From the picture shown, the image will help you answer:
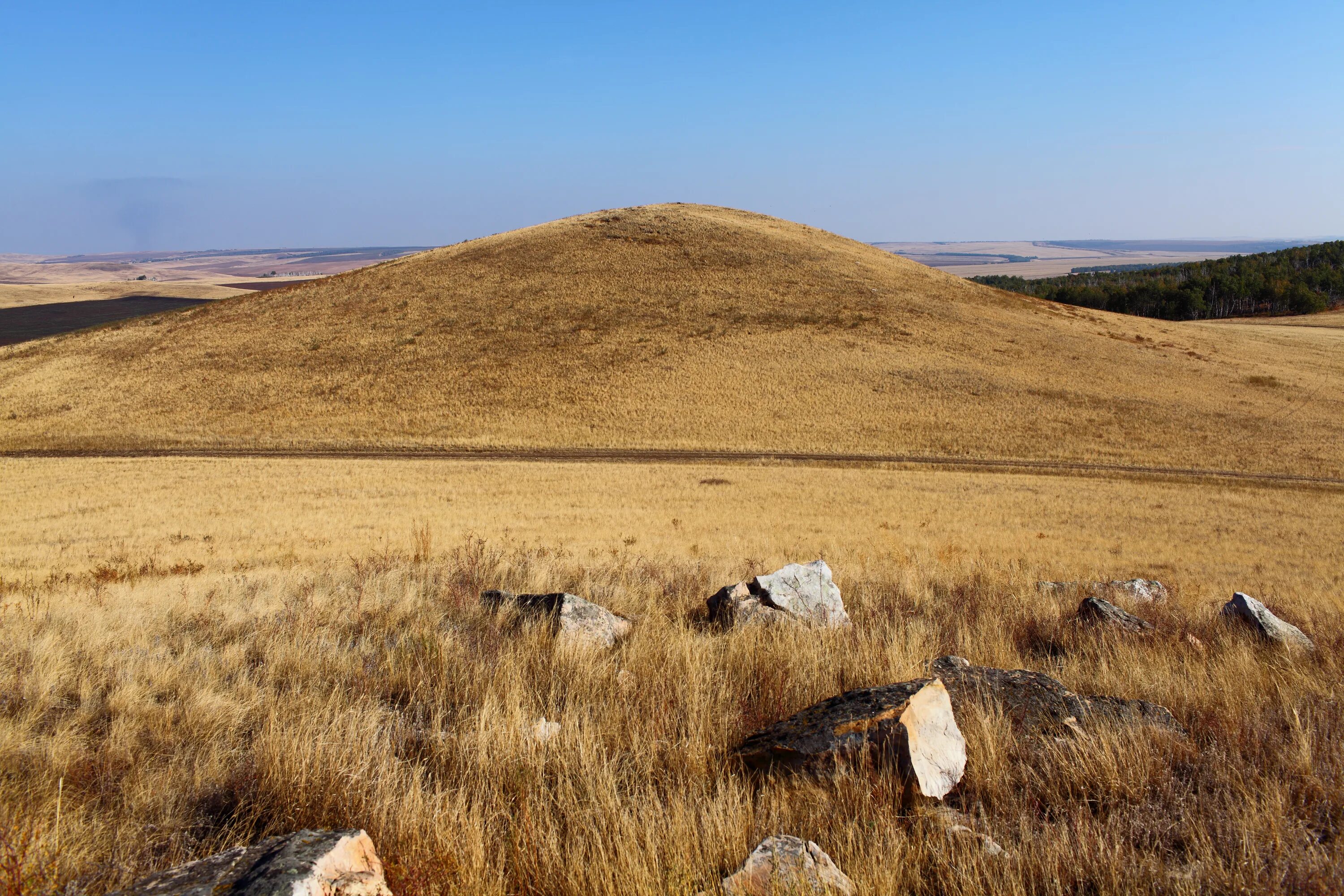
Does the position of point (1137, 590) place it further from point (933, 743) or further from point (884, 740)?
point (884, 740)

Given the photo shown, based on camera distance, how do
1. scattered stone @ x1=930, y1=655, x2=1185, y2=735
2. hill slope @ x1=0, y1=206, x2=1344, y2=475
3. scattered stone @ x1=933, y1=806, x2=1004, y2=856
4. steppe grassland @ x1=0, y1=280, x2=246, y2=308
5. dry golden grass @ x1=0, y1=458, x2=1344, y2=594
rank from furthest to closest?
steppe grassland @ x1=0, y1=280, x2=246, y2=308, hill slope @ x1=0, y1=206, x2=1344, y2=475, dry golden grass @ x1=0, y1=458, x2=1344, y2=594, scattered stone @ x1=930, y1=655, x2=1185, y2=735, scattered stone @ x1=933, y1=806, x2=1004, y2=856

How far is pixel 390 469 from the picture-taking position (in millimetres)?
31422

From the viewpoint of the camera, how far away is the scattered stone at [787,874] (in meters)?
2.76

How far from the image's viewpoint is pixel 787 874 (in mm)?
2844

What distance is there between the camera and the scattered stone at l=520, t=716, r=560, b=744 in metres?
4.01

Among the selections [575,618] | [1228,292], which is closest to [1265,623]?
[575,618]

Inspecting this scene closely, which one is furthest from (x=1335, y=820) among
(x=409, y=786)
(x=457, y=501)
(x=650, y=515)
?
(x=457, y=501)

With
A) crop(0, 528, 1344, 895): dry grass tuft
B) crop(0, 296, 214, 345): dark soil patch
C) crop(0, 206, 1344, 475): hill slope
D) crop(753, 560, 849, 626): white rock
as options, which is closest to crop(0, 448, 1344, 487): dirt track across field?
crop(0, 206, 1344, 475): hill slope

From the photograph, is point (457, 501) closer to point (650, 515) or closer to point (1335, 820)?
point (650, 515)

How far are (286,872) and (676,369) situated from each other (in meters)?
45.0

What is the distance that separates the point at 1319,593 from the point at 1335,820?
13754 mm

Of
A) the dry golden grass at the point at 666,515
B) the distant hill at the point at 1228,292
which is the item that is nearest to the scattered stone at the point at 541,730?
the dry golden grass at the point at 666,515

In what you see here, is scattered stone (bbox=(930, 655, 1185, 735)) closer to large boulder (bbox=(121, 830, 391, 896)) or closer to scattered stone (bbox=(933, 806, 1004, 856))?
scattered stone (bbox=(933, 806, 1004, 856))

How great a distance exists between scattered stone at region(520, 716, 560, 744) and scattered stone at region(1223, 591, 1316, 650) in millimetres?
6129
